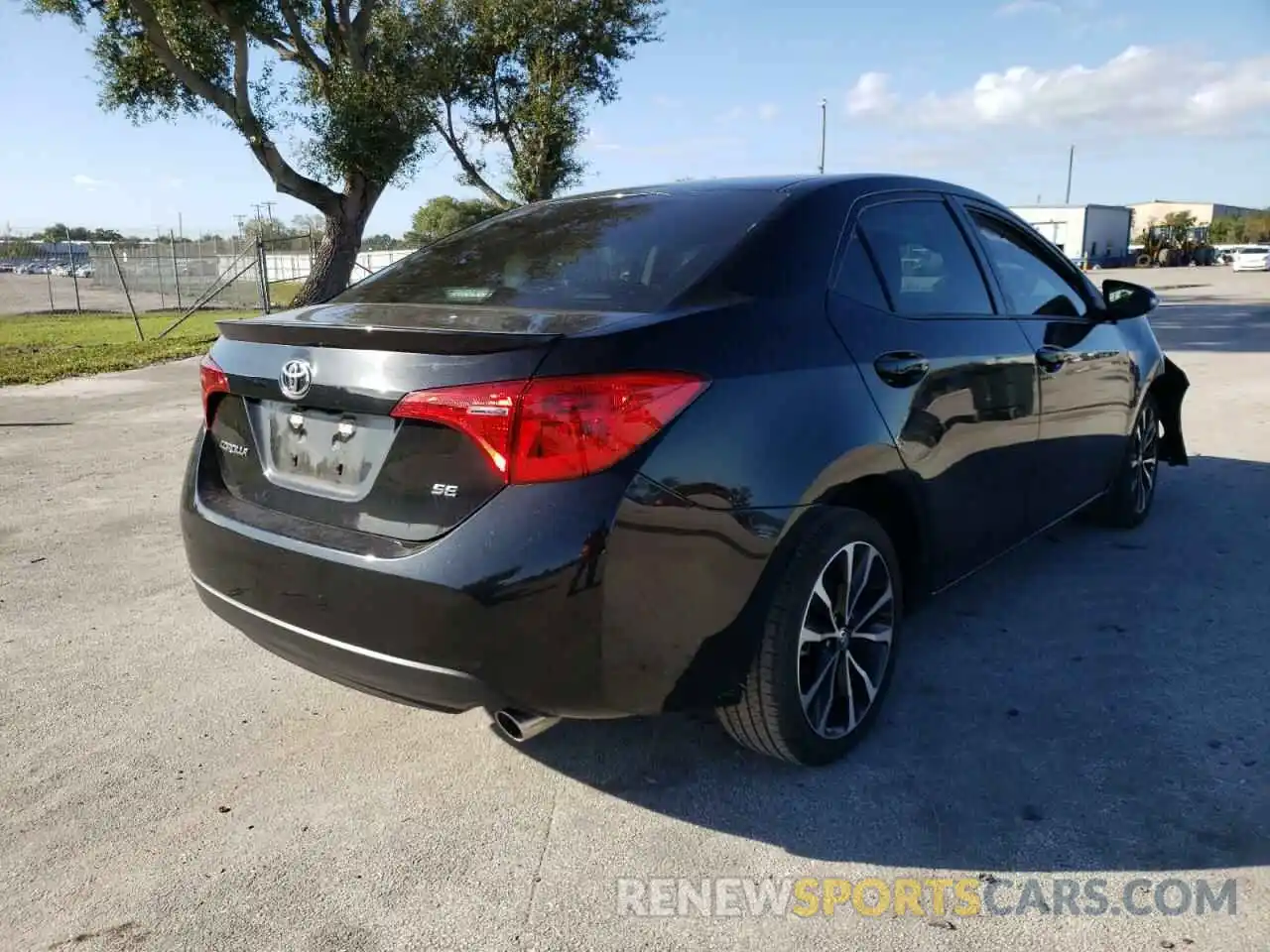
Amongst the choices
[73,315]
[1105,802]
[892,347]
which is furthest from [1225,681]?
[73,315]

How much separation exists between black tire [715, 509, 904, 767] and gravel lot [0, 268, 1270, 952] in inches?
5.2

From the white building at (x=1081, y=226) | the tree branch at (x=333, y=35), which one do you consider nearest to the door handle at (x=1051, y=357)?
the tree branch at (x=333, y=35)

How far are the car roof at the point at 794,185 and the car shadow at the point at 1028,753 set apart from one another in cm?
166

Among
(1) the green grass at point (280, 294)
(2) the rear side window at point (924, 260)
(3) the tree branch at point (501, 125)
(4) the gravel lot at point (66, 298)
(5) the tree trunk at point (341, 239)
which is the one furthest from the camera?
(1) the green grass at point (280, 294)

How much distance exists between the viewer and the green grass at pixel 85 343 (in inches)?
473

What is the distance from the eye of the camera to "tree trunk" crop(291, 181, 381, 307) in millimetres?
18375

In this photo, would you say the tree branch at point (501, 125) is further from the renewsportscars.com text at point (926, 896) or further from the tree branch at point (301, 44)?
the renewsportscars.com text at point (926, 896)

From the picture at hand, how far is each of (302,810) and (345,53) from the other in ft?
60.1

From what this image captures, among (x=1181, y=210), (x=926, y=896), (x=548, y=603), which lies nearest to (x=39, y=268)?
(x=548, y=603)

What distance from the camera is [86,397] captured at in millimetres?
9930

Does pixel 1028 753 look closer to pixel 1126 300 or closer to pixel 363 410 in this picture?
pixel 363 410

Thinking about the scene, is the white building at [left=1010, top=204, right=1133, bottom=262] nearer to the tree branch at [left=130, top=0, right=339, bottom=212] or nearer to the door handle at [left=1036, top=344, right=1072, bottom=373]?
the tree branch at [left=130, top=0, right=339, bottom=212]

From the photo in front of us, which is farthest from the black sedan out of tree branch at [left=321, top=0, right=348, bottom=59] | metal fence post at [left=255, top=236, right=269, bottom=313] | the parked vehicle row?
the parked vehicle row

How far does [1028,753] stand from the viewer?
2916 mm
